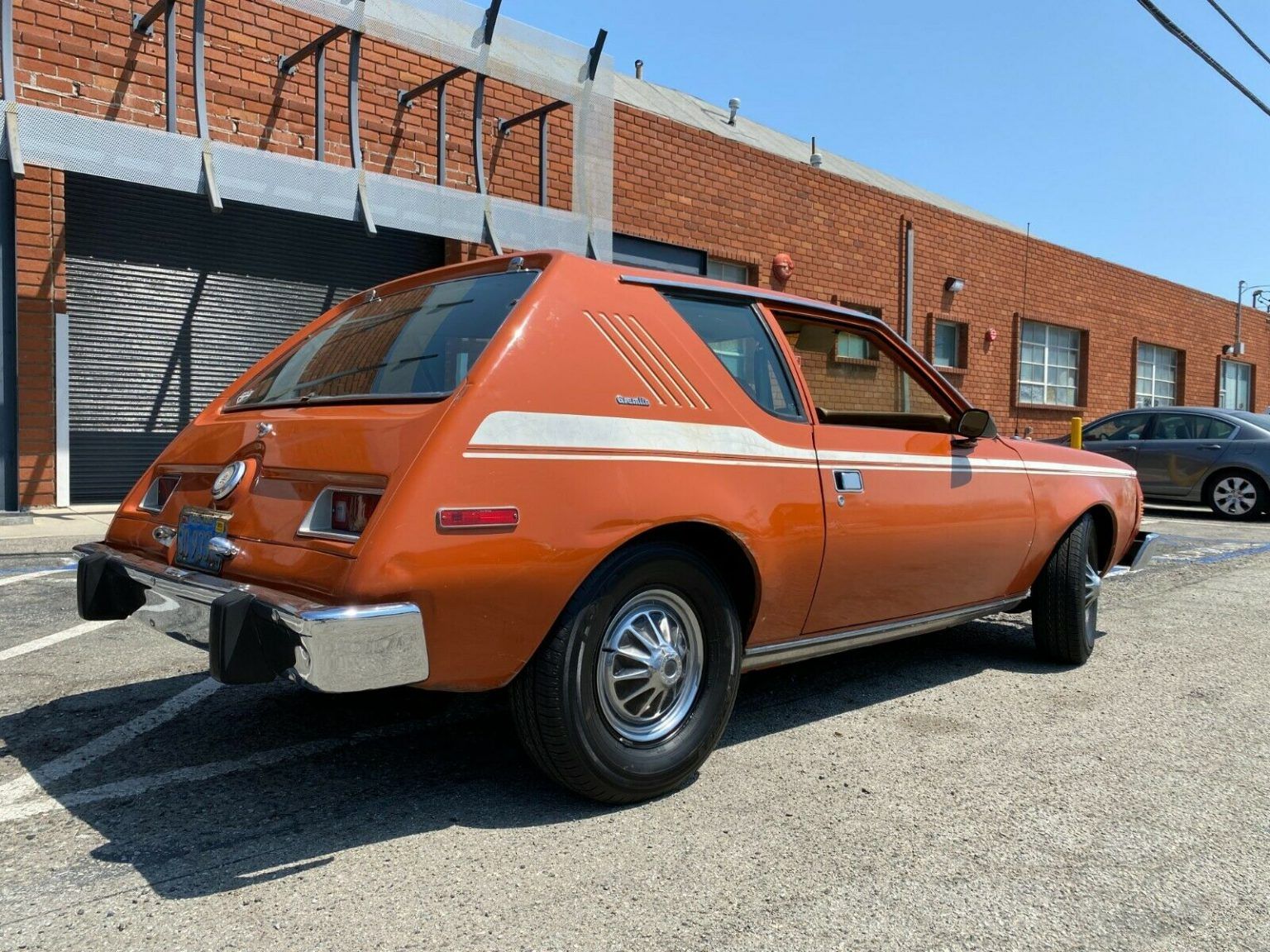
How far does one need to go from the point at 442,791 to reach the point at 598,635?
0.74 m

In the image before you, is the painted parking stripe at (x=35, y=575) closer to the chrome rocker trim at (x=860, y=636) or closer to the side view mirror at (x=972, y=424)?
the chrome rocker trim at (x=860, y=636)

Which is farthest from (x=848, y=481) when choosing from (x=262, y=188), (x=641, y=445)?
(x=262, y=188)

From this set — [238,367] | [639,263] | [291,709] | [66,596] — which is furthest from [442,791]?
[639,263]

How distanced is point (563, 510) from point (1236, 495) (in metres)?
12.4

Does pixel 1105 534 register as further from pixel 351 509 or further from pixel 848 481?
pixel 351 509

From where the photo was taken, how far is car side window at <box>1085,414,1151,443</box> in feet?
43.7

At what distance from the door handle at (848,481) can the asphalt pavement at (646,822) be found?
36.2 inches

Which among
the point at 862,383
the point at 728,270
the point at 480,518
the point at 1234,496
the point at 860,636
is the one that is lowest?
the point at 860,636

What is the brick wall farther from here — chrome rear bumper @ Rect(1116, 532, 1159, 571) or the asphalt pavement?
the asphalt pavement

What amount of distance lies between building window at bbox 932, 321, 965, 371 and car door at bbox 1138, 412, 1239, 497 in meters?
6.02

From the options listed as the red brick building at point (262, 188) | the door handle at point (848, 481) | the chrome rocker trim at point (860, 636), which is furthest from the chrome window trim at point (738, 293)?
the red brick building at point (262, 188)

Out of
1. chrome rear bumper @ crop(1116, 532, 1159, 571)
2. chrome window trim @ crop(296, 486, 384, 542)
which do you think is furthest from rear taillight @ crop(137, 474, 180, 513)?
chrome rear bumper @ crop(1116, 532, 1159, 571)

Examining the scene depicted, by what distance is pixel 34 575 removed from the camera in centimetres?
655

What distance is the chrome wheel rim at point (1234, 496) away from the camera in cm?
1234
